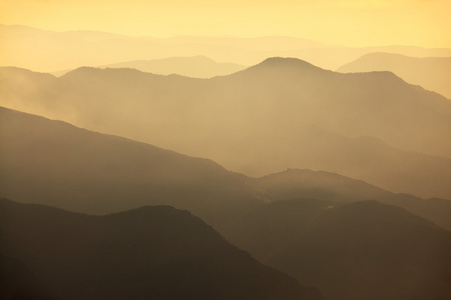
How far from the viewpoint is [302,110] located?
18047 mm

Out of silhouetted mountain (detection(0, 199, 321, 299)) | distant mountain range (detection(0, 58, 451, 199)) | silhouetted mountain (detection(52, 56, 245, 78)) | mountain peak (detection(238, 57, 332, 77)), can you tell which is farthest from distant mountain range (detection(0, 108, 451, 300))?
mountain peak (detection(238, 57, 332, 77))

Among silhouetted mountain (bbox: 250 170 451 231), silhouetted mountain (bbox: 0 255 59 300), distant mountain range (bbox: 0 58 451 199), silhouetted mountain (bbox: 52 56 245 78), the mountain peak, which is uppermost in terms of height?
the mountain peak

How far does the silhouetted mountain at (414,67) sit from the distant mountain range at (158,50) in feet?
0.74

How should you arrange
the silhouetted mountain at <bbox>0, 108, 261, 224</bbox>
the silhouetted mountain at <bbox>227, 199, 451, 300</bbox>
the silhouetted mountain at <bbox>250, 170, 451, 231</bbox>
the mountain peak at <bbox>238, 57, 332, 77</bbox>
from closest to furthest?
the silhouetted mountain at <bbox>0, 108, 261, 224</bbox>
the silhouetted mountain at <bbox>227, 199, 451, 300</bbox>
the silhouetted mountain at <bbox>250, 170, 451, 231</bbox>
the mountain peak at <bbox>238, 57, 332, 77</bbox>

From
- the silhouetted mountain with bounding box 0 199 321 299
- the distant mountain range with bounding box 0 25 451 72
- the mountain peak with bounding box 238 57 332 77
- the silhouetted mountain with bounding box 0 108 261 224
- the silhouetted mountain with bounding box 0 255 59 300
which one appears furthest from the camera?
the mountain peak with bounding box 238 57 332 77

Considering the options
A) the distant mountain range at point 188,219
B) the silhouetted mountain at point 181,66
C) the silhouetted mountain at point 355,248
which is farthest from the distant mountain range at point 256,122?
the silhouetted mountain at point 355,248

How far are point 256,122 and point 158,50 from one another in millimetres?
3985

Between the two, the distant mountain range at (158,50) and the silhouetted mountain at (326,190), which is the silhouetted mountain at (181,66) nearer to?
the distant mountain range at (158,50)

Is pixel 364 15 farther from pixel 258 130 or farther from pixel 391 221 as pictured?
pixel 391 221

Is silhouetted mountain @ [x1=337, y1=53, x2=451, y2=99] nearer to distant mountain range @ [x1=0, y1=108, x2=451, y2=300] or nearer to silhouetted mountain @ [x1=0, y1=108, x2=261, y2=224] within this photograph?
distant mountain range @ [x1=0, y1=108, x2=451, y2=300]

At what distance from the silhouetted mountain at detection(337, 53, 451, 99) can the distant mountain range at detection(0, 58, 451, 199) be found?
0.43m

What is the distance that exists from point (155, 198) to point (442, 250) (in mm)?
8532

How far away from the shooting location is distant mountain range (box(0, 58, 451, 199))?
15273mm

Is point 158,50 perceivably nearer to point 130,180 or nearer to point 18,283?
point 130,180
